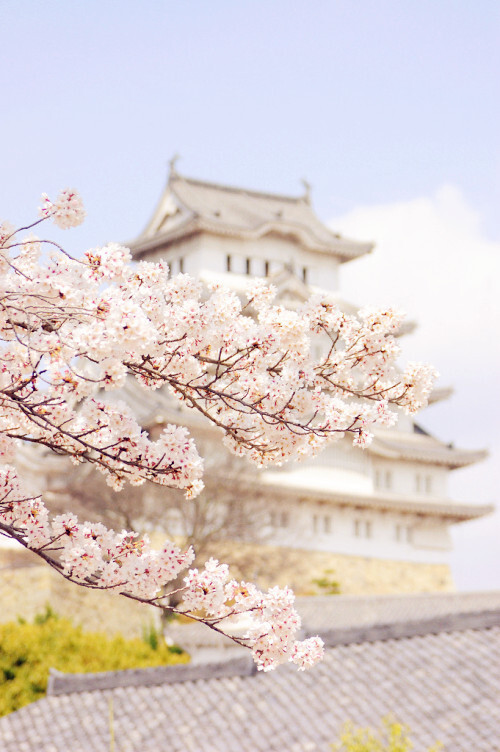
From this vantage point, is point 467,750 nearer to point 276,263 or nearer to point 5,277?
point 5,277

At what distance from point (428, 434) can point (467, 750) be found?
37.8 meters

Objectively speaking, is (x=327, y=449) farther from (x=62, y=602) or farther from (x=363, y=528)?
(x=62, y=602)

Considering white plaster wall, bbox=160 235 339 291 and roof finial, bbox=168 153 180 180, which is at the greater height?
roof finial, bbox=168 153 180 180

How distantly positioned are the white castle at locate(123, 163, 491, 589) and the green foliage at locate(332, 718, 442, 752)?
29.7m

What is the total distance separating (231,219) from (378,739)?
36360 millimetres

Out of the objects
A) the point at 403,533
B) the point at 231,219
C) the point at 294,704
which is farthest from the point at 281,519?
the point at 294,704

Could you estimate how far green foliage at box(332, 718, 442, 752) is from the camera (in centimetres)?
1205

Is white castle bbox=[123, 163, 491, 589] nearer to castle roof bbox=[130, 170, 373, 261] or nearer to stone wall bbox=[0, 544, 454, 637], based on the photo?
castle roof bbox=[130, 170, 373, 261]

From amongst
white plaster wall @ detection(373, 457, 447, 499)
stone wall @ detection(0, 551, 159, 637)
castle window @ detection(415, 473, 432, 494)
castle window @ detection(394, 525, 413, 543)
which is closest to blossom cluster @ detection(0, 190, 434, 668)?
stone wall @ detection(0, 551, 159, 637)

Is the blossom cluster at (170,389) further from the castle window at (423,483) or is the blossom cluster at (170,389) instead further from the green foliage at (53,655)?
the castle window at (423,483)

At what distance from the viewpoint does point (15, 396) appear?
6.87 metres

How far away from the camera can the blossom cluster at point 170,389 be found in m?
6.48

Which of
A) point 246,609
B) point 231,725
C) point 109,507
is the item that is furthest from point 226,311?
point 109,507

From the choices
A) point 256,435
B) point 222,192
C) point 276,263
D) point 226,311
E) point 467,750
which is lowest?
point 467,750
